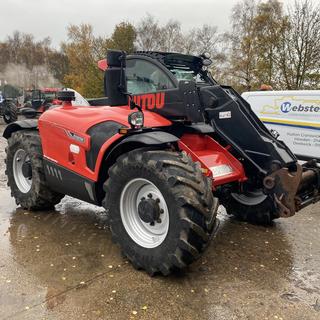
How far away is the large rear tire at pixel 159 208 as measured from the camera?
11.1ft

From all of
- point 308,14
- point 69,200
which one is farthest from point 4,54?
point 69,200

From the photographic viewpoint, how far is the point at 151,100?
4625 millimetres

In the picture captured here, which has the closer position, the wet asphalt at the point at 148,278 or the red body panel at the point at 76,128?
the wet asphalt at the point at 148,278

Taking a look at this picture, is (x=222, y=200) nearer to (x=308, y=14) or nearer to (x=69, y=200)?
(x=69, y=200)

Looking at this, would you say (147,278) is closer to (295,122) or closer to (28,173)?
(28,173)

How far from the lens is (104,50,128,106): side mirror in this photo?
13.4 feet

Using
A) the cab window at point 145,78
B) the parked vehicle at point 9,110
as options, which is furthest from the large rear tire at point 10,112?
the cab window at point 145,78

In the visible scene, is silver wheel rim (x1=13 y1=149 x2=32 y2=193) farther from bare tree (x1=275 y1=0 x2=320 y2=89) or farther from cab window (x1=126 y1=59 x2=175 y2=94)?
bare tree (x1=275 y1=0 x2=320 y2=89)

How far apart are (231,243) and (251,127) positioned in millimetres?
1363

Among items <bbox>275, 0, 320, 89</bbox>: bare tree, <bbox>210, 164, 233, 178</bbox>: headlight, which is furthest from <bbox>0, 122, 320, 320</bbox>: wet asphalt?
<bbox>275, 0, 320, 89</bbox>: bare tree

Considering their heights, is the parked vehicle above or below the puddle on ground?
above

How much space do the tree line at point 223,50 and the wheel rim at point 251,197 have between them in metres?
15.2

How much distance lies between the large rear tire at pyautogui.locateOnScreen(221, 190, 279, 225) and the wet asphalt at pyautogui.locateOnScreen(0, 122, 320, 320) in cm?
13

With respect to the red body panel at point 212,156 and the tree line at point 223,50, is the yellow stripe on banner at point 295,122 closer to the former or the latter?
the red body panel at point 212,156
